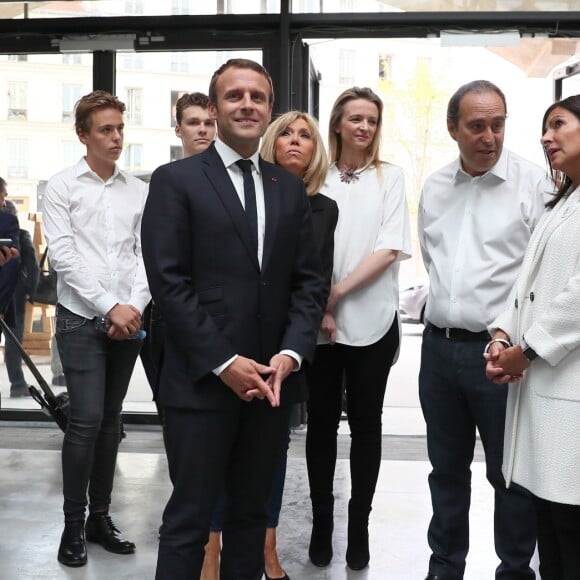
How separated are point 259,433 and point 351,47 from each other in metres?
3.69

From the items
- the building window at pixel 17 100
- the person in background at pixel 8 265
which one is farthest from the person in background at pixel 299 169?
the building window at pixel 17 100

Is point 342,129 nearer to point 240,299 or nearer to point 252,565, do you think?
point 240,299

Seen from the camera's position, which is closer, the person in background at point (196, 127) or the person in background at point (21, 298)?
the person in background at point (196, 127)

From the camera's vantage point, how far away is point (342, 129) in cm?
325

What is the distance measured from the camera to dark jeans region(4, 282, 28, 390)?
5.89m

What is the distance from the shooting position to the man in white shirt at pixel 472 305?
9.16ft

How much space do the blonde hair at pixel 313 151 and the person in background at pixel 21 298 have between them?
299 centimetres

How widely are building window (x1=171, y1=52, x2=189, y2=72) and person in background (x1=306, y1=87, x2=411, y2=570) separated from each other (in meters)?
2.64

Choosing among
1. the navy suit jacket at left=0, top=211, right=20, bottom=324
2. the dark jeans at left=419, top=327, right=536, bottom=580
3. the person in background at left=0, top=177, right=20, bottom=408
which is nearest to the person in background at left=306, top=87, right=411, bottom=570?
the dark jeans at left=419, top=327, right=536, bottom=580

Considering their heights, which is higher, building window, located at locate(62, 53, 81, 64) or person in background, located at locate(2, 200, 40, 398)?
building window, located at locate(62, 53, 81, 64)

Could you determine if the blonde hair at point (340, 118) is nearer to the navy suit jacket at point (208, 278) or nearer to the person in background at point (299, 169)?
the person in background at point (299, 169)

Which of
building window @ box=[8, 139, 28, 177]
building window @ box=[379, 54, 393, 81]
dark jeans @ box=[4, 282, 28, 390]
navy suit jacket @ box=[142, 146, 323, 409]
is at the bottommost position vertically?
dark jeans @ box=[4, 282, 28, 390]

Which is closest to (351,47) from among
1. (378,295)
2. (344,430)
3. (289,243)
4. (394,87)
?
(394,87)

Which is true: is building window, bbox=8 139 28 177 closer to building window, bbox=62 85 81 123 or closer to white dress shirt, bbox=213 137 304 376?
building window, bbox=62 85 81 123
